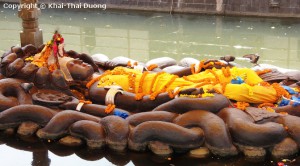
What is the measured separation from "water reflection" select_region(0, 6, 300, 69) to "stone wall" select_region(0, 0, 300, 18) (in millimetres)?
260

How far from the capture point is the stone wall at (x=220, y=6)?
1061cm

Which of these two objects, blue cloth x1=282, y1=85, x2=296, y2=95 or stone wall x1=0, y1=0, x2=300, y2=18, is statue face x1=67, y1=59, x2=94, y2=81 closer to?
blue cloth x1=282, y1=85, x2=296, y2=95

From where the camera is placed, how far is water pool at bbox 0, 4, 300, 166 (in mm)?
7809

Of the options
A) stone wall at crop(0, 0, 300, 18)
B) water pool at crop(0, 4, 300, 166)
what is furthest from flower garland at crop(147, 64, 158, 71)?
stone wall at crop(0, 0, 300, 18)

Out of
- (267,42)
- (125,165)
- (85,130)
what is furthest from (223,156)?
(267,42)

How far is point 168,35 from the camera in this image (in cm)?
913

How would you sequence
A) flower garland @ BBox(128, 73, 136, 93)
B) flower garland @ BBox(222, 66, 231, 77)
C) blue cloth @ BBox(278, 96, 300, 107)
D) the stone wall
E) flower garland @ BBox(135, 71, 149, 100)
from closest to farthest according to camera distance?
blue cloth @ BBox(278, 96, 300, 107) → flower garland @ BBox(135, 71, 149, 100) → flower garland @ BBox(222, 66, 231, 77) → flower garland @ BBox(128, 73, 136, 93) → the stone wall

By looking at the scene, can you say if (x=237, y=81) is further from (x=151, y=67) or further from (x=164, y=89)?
(x=151, y=67)

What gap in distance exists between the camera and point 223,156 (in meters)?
3.56

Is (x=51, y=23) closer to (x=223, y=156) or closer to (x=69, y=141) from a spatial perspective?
(x=69, y=141)

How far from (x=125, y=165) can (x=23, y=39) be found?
7.98ft

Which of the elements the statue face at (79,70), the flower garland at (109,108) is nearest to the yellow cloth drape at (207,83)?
the statue face at (79,70)

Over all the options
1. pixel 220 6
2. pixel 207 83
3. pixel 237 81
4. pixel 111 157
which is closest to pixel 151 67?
pixel 207 83

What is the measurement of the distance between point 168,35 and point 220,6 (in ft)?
7.95
